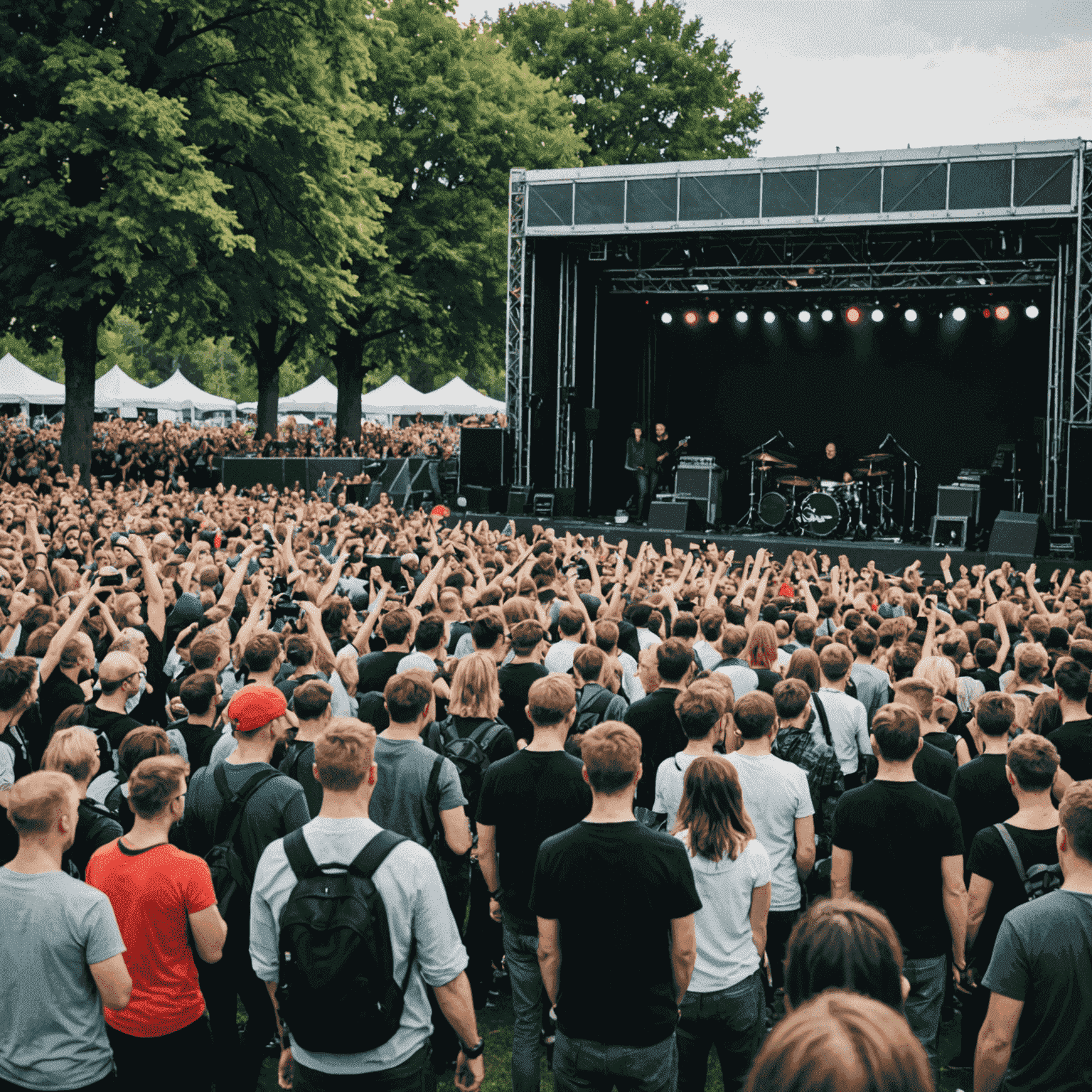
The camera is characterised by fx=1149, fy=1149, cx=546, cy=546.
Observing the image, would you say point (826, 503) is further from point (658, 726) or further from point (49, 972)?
point (49, 972)

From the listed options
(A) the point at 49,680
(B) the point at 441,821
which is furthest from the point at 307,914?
(A) the point at 49,680

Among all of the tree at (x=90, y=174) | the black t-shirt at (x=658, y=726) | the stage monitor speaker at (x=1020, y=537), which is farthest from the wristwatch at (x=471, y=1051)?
the tree at (x=90, y=174)

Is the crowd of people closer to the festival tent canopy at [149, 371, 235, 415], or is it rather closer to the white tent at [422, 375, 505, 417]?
the white tent at [422, 375, 505, 417]

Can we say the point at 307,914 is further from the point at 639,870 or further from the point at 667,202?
the point at 667,202

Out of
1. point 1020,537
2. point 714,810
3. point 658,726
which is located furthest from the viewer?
point 1020,537

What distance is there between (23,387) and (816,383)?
84.5ft

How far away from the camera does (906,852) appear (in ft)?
13.3

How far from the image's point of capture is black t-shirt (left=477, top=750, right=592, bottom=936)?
4156 millimetres

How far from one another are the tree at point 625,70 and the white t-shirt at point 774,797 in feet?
117

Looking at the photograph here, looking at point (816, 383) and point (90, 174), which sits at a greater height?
point (90, 174)

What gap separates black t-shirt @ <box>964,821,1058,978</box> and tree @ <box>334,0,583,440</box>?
27.7m

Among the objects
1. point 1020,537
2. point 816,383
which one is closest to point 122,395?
point 816,383

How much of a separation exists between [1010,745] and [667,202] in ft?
54.0

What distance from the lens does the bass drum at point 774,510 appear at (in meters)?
21.5
